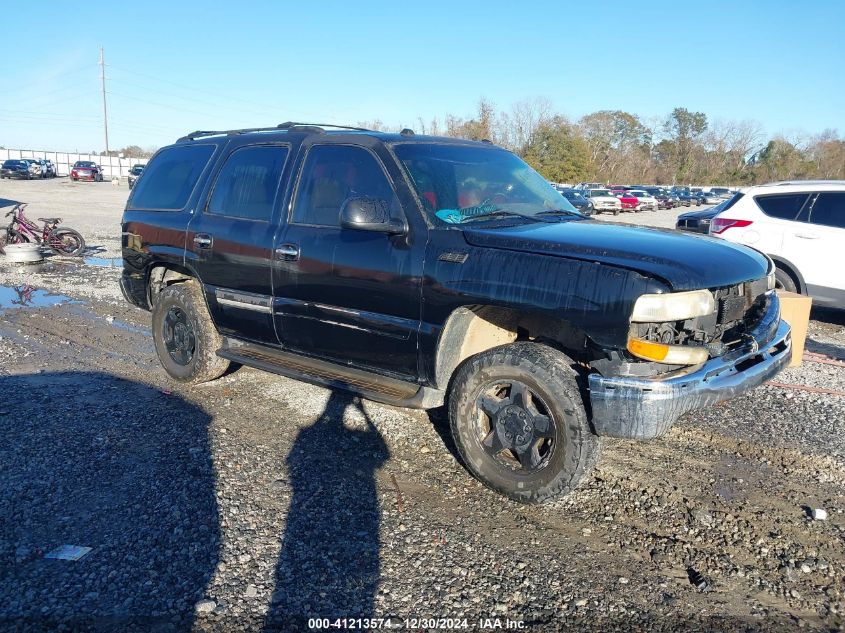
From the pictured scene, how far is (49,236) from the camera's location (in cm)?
1298

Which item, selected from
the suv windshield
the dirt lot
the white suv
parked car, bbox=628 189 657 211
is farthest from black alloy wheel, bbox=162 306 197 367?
parked car, bbox=628 189 657 211

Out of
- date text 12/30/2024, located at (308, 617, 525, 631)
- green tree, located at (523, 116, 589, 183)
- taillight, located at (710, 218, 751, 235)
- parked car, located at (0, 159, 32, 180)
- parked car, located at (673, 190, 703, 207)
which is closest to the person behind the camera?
date text 12/30/2024, located at (308, 617, 525, 631)

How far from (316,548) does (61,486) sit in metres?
1.64

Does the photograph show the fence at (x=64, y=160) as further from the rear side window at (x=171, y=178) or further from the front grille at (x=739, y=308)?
the front grille at (x=739, y=308)

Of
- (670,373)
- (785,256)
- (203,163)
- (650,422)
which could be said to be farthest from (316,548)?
(785,256)

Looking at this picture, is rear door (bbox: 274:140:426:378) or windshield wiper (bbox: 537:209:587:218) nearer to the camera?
rear door (bbox: 274:140:426:378)

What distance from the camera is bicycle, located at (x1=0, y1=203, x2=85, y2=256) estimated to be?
13008 mm

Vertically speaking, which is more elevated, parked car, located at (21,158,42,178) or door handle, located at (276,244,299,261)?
parked car, located at (21,158,42,178)

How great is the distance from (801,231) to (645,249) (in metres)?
5.80

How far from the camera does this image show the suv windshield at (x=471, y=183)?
4.02 meters

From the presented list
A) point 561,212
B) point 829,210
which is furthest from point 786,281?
point 561,212

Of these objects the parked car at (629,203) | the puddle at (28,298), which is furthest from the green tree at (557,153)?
the puddle at (28,298)

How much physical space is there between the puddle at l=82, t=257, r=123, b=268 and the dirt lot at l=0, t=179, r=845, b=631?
7.42 m

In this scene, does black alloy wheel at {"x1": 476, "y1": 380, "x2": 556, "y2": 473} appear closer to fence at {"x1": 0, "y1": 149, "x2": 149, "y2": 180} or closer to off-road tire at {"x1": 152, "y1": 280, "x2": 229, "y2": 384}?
off-road tire at {"x1": 152, "y1": 280, "x2": 229, "y2": 384}
